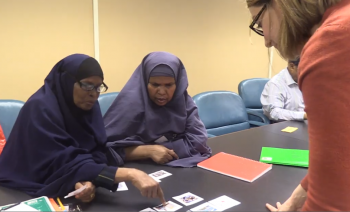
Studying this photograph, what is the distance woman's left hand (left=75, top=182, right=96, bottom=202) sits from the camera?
1.23 m

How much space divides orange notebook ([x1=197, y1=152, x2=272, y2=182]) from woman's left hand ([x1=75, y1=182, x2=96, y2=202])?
596mm

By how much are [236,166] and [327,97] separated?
1.01 metres

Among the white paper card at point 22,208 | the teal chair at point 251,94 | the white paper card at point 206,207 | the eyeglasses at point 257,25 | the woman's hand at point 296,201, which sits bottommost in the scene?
the teal chair at point 251,94

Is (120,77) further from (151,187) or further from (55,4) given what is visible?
(151,187)

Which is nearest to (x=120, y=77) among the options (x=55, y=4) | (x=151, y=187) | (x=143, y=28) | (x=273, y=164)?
(x=143, y=28)

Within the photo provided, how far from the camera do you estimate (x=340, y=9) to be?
76 centimetres

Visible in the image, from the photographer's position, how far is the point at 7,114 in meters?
2.24

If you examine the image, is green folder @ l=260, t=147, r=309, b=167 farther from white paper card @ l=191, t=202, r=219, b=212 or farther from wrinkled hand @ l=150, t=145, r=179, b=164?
white paper card @ l=191, t=202, r=219, b=212

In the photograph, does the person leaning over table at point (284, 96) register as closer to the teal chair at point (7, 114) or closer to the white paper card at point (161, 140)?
the white paper card at point (161, 140)

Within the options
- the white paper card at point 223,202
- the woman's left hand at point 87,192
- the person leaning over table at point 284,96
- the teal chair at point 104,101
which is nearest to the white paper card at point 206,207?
the white paper card at point 223,202

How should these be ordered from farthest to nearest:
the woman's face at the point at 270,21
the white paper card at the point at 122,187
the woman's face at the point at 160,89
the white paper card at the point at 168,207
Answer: the woman's face at the point at 160,89 < the white paper card at the point at 122,187 < the white paper card at the point at 168,207 < the woman's face at the point at 270,21

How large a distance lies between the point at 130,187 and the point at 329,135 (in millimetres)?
915

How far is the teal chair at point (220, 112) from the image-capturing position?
290 centimetres

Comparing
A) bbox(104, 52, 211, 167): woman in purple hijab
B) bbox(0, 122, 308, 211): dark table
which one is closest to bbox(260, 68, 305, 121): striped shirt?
bbox(0, 122, 308, 211): dark table
